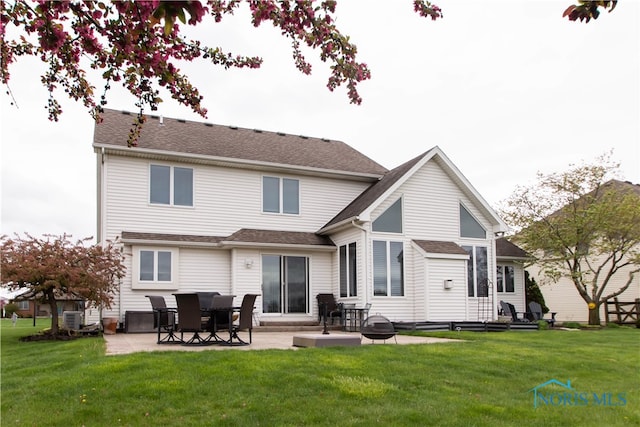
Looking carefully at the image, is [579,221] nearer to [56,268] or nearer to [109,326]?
[109,326]

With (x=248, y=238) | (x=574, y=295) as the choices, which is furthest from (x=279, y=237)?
(x=574, y=295)

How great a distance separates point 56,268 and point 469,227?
1235cm

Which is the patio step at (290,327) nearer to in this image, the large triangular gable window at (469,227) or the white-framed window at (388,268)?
the white-framed window at (388,268)

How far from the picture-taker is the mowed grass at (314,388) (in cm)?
607

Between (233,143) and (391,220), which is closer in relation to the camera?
(391,220)

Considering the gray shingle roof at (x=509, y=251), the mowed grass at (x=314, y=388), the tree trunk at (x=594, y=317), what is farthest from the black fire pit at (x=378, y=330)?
the tree trunk at (x=594, y=317)

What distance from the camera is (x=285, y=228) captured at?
19.3 meters

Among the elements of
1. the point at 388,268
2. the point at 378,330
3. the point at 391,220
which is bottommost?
the point at 378,330

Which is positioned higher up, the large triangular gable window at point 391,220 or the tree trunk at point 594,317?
the large triangular gable window at point 391,220

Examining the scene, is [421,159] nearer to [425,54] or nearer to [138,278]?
[138,278]

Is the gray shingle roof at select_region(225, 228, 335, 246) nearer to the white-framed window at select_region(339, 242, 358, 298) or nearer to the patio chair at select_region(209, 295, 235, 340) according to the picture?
the white-framed window at select_region(339, 242, 358, 298)

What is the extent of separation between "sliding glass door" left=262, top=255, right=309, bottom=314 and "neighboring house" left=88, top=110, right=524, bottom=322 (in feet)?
0.11

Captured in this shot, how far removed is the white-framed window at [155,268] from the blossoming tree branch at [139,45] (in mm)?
12378

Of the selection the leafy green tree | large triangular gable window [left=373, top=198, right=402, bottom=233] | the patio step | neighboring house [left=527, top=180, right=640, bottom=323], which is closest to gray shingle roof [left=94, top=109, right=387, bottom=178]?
large triangular gable window [left=373, top=198, right=402, bottom=233]
